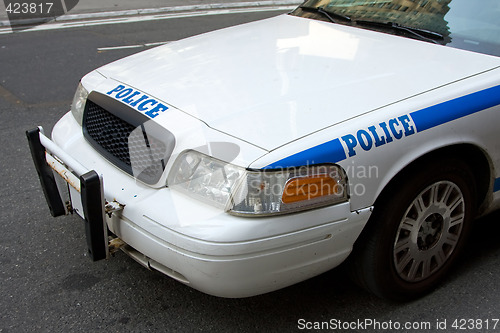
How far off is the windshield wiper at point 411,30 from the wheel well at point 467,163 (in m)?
0.68

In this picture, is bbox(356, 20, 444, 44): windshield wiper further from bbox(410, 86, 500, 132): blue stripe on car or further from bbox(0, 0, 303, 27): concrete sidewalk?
bbox(0, 0, 303, 27): concrete sidewalk

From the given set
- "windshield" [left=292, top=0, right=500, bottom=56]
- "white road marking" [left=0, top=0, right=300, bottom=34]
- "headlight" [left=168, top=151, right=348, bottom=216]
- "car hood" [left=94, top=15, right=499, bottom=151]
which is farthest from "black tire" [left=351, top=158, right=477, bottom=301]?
"white road marking" [left=0, top=0, right=300, bottom=34]

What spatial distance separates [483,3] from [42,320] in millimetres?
2901

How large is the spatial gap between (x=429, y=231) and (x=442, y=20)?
124 cm

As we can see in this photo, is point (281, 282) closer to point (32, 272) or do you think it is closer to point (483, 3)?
point (32, 272)

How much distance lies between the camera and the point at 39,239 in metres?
3.35

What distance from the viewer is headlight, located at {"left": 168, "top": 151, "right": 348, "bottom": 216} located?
7.17 ft

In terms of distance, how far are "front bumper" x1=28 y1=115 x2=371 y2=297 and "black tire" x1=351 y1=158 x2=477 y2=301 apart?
0.14m

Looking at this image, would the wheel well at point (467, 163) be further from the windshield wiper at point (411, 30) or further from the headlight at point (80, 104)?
the headlight at point (80, 104)

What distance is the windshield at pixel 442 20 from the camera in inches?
117

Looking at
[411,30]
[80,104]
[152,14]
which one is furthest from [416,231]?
[152,14]

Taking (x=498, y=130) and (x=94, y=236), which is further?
(x=498, y=130)

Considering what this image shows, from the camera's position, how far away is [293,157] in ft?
7.22

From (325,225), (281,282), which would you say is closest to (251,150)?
(325,225)
